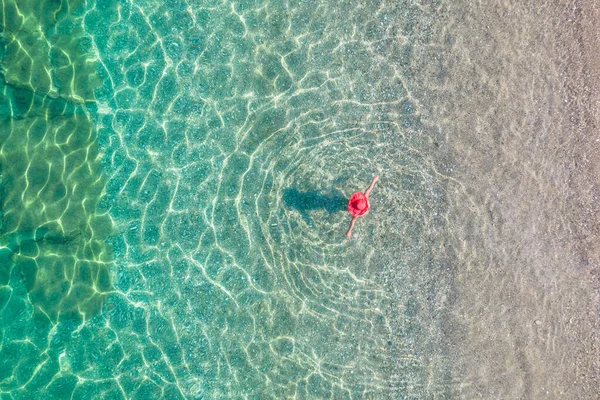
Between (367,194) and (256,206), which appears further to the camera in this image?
(256,206)

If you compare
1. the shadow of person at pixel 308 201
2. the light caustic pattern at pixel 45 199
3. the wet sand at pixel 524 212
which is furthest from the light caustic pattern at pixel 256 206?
the wet sand at pixel 524 212

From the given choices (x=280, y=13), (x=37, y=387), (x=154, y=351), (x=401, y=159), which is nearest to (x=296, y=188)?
(x=401, y=159)

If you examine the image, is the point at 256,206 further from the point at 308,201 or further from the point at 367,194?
the point at 367,194

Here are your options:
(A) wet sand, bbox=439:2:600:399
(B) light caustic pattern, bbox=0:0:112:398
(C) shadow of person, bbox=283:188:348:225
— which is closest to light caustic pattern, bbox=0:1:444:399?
(C) shadow of person, bbox=283:188:348:225

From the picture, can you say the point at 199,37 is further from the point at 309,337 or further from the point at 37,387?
the point at 37,387

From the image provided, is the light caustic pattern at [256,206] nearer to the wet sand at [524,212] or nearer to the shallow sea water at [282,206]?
the shallow sea water at [282,206]

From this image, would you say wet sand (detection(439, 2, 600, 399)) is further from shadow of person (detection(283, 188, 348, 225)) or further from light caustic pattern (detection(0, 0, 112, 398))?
light caustic pattern (detection(0, 0, 112, 398))

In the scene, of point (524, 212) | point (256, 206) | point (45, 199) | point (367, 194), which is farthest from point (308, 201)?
point (45, 199)
